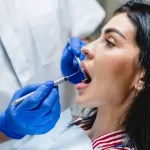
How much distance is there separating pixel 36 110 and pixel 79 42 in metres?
0.39

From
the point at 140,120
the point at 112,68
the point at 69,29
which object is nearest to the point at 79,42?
the point at 69,29

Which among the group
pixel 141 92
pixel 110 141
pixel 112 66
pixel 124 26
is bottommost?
pixel 110 141

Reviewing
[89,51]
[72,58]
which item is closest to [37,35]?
[72,58]

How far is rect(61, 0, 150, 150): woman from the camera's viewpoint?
3.21 ft

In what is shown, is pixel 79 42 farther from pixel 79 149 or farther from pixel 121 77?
pixel 79 149

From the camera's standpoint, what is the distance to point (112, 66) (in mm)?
988

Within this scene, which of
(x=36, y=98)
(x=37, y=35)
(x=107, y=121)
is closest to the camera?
(x=36, y=98)

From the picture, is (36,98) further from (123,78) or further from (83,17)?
(83,17)

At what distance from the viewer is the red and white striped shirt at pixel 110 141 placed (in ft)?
3.35

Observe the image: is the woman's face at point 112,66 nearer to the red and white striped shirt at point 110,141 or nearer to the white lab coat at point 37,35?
the red and white striped shirt at point 110,141

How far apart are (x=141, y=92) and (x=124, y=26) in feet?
0.76

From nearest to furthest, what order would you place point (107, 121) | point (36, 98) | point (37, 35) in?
1. point (36, 98)
2. point (107, 121)
3. point (37, 35)

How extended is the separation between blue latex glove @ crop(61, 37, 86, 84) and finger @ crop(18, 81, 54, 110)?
0.27 meters

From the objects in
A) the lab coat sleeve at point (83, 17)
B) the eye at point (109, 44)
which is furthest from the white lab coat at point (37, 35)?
the eye at point (109, 44)
